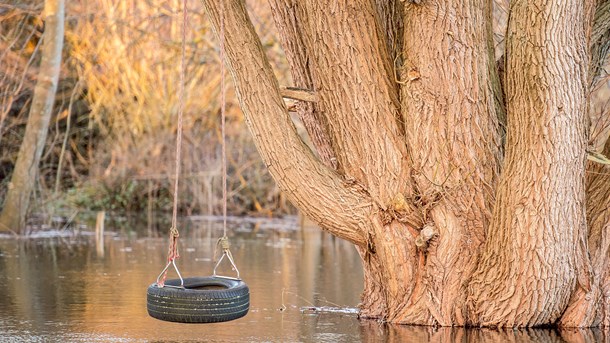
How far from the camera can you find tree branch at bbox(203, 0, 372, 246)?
1029 centimetres

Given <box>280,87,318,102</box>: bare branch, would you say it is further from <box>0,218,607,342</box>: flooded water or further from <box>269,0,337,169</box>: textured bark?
<box>0,218,607,342</box>: flooded water

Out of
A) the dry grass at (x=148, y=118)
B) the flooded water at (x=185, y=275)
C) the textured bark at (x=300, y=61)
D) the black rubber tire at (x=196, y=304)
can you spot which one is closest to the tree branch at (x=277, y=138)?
the textured bark at (x=300, y=61)

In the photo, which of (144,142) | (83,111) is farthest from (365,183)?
(83,111)

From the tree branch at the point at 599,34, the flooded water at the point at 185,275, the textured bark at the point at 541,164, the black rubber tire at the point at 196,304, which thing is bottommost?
the flooded water at the point at 185,275

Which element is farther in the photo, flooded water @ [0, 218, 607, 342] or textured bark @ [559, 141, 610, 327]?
textured bark @ [559, 141, 610, 327]

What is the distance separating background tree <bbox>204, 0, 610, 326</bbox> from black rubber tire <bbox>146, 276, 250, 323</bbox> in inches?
83.6

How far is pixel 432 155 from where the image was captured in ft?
34.1

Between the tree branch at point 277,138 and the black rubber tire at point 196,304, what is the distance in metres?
2.03

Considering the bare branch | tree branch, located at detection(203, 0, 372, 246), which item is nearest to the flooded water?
tree branch, located at detection(203, 0, 372, 246)

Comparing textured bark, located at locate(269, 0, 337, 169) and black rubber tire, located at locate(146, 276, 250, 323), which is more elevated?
textured bark, located at locate(269, 0, 337, 169)

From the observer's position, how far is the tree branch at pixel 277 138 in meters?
10.3

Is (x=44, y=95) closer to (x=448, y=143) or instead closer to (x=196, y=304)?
(x=448, y=143)

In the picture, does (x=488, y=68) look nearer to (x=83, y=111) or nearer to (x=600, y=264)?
(x=600, y=264)

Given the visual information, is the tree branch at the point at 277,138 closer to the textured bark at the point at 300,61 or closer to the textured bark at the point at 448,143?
the textured bark at the point at 300,61
